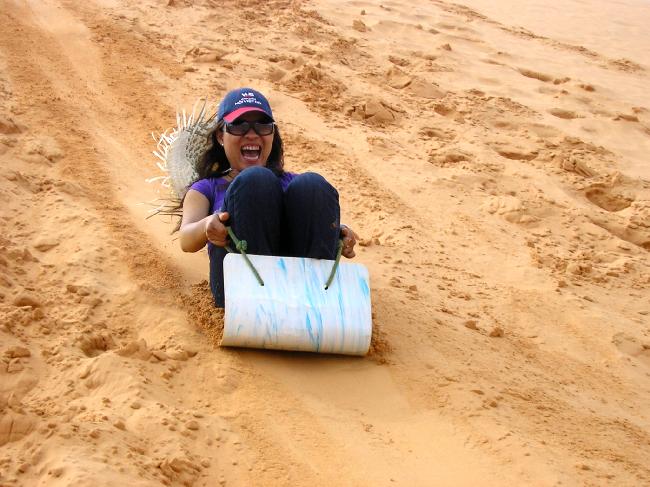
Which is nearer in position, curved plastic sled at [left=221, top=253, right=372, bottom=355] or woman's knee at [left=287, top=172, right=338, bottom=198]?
curved plastic sled at [left=221, top=253, right=372, bottom=355]

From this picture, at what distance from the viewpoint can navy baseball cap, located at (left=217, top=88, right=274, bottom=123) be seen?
11.0 feet

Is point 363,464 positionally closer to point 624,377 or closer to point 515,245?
point 624,377

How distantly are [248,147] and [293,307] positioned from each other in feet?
2.71

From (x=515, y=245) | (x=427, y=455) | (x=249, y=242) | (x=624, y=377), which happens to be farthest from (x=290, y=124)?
(x=427, y=455)

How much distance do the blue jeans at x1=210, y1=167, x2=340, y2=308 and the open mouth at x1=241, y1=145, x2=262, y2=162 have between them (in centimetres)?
37

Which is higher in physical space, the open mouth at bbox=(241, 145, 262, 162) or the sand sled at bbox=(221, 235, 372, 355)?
the open mouth at bbox=(241, 145, 262, 162)

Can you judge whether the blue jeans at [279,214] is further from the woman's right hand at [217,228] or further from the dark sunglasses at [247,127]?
the dark sunglasses at [247,127]

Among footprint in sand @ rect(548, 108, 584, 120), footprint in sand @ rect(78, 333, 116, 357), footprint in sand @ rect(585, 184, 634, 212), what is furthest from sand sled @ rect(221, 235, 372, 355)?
footprint in sand @ rect(548, 108, 584, 120)

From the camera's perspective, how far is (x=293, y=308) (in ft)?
9.69

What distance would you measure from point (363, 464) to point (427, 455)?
0.23 metres

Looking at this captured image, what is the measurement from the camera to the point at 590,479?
2508 mm

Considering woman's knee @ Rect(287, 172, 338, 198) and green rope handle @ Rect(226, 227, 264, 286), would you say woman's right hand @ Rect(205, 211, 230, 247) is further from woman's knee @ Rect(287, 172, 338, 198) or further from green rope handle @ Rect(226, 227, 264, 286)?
woman's knee @ Rect(287, 172, 338, 198)

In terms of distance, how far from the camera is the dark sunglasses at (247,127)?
337 centimetres

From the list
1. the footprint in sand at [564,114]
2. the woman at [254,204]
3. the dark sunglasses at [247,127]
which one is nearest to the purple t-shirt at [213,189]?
the woman at [254,204]
